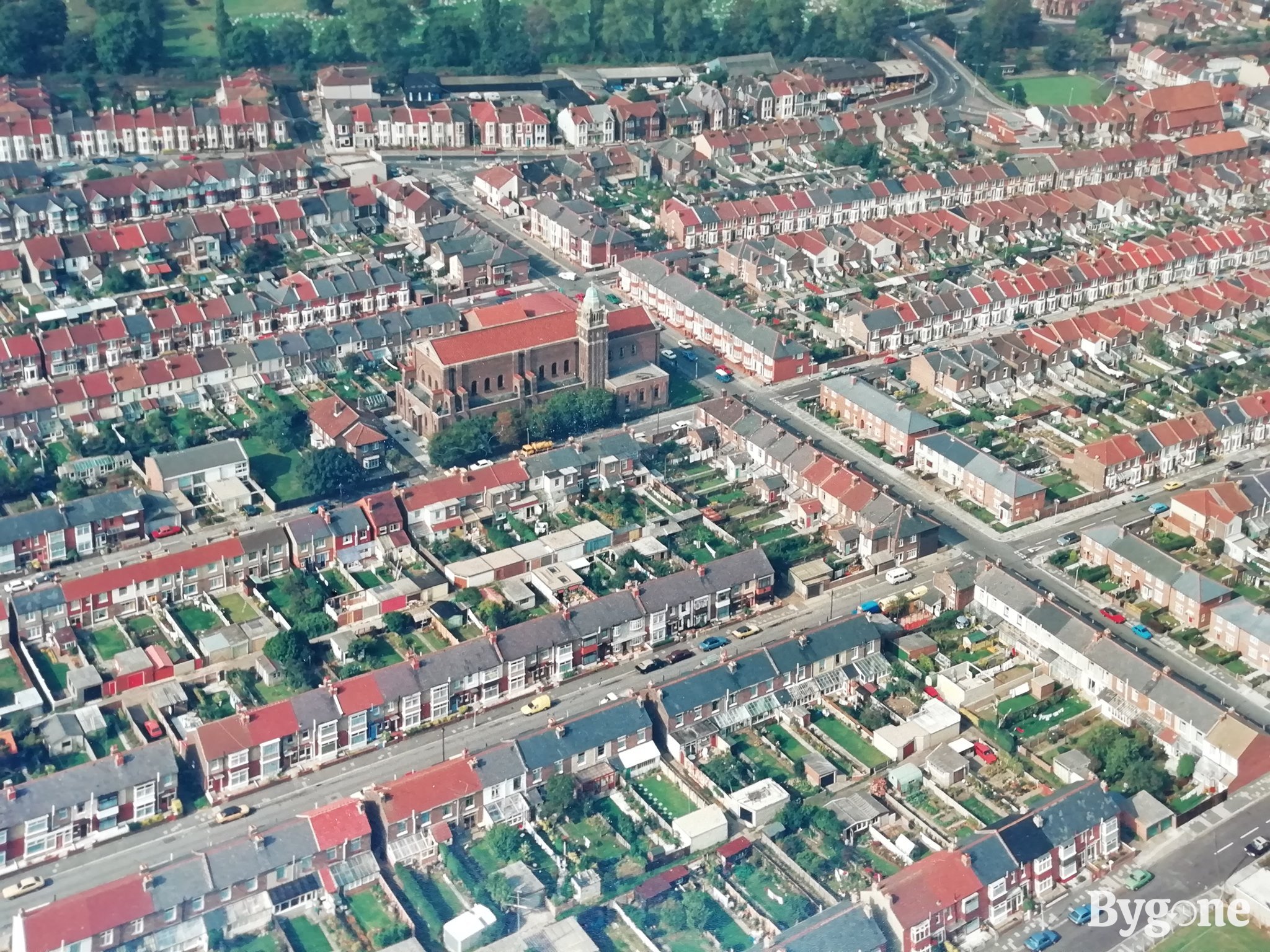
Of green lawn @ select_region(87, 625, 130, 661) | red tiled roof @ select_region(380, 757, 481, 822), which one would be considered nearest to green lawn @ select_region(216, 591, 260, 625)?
green lawn @ select_region(87, 625, 130, 661)

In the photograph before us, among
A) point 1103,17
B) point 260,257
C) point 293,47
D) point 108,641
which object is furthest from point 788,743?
point 1103,17

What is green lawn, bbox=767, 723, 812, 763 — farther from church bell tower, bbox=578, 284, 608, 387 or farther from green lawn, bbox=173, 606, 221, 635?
church bell tower, bbox=578, 284, 608, 387

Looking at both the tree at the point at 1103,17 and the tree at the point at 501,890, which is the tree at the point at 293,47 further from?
the tree at the point at 501,890

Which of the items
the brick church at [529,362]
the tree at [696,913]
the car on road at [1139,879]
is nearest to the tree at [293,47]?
the brick church at [529,362]

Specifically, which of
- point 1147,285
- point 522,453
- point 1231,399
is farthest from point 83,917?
point 1147,285

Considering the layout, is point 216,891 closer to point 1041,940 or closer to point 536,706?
point 536,706
